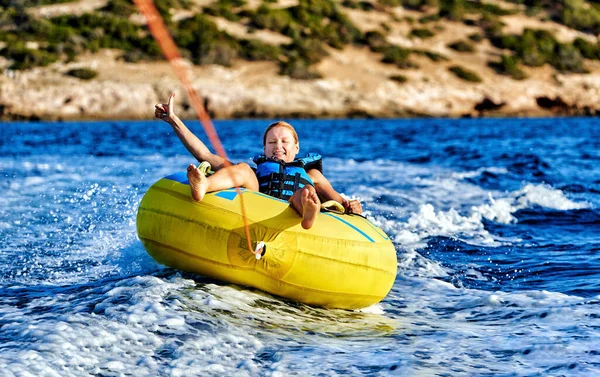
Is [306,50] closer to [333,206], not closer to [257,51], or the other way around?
[257,51]

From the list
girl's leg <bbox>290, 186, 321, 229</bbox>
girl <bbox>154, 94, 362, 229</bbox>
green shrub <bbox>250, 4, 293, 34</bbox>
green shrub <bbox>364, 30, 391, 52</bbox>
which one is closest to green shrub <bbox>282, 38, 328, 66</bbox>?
green shrub <bbox>250, 4, 293, 34</bbox>

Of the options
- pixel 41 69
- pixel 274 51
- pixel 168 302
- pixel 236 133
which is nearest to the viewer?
pixel 168 302

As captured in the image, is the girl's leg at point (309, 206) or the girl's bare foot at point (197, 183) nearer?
the girl's leg at point (309, 206)

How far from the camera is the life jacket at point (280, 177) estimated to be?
16.8 feet

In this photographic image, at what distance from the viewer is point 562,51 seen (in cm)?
3912

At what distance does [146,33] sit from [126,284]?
113ft

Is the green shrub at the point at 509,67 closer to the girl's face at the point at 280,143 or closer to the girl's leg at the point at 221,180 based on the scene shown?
the girl's face at the point at 280,143

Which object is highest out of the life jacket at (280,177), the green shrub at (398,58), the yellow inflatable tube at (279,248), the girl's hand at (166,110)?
the girl's hand at (166,110)

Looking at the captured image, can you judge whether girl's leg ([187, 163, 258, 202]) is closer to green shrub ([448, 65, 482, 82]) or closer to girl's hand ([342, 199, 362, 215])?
girl's hand ([342, 199, 362, 215])

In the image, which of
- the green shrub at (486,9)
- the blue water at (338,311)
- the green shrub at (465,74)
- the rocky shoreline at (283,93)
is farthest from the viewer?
the green shrub at (486,9)

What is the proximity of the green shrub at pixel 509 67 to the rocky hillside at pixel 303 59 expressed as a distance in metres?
0.07

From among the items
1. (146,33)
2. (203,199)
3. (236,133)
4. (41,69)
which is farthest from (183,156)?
(146,33)

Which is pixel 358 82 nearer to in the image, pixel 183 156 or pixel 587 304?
pixel 183 156

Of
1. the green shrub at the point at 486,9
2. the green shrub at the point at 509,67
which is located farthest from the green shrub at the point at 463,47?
the green shrub at the point at 486,9
